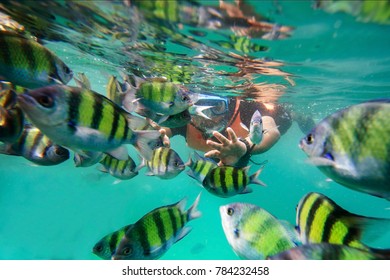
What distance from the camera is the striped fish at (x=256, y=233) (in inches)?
113

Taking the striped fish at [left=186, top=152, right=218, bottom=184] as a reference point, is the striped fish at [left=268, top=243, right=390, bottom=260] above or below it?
above

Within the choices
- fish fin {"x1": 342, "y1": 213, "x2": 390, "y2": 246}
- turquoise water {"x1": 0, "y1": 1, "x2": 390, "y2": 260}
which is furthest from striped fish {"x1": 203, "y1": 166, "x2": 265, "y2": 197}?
fish fin {"x1": 342, "y1": 213, "x2": 390, "y2": 246}

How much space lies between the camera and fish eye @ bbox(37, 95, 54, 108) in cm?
250

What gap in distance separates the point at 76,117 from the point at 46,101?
0.30m

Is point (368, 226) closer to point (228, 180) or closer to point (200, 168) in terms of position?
point (228, 180)

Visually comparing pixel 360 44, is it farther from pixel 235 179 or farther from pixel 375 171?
pixel 375 171

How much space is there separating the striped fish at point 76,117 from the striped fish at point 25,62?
115 centimetres

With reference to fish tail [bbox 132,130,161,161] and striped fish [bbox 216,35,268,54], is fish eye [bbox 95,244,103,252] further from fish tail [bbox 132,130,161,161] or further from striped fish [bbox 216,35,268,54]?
striped fish [bbox 216,35,268,54]

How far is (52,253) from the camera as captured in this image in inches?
1070

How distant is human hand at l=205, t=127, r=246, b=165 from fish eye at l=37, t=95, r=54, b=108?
4.73 meters

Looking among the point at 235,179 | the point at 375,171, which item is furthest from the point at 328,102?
the point at 375,171

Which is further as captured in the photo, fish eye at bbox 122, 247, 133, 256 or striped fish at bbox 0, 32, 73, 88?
striped fish at bbox 0, 32, 73, 88
